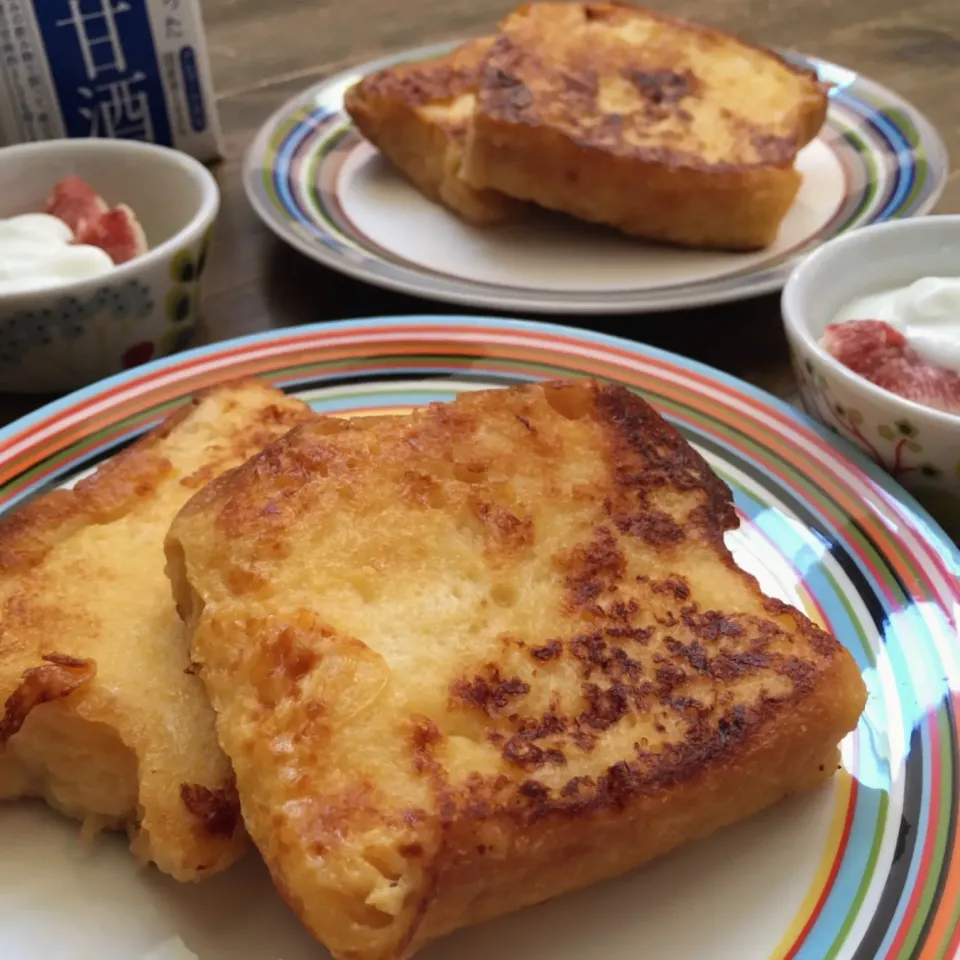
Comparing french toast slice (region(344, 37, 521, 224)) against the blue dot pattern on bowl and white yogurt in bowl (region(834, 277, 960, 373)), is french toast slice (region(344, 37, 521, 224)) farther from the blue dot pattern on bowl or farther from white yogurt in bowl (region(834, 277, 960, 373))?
white yogurt in bowl (region(834, 277, 960, 373))

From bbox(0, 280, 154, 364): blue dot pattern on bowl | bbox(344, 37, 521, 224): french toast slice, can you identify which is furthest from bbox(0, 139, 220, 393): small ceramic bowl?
bbox(344, 37, 521, 224): french toast slice

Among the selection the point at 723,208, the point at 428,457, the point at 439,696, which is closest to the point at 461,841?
the point at 439,696

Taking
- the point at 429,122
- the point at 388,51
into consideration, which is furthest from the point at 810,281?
the point at 388,51

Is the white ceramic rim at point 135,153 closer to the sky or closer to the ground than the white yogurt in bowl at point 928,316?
closer to the sky

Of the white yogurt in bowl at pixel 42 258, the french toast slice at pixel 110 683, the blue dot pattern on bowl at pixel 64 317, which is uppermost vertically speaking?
the white yogurt in bowl at pixel 42 258

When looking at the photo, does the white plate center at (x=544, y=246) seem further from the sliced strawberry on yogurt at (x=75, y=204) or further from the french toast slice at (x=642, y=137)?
the sliced strawberry on yogurt at (x=75, y=204)

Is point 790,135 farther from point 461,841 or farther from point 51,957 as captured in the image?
point 51,957

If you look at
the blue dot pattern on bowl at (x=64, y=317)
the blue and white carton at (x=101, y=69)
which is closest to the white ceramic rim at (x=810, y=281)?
the blue dot pattern on bowl at (x=64, y=317)
